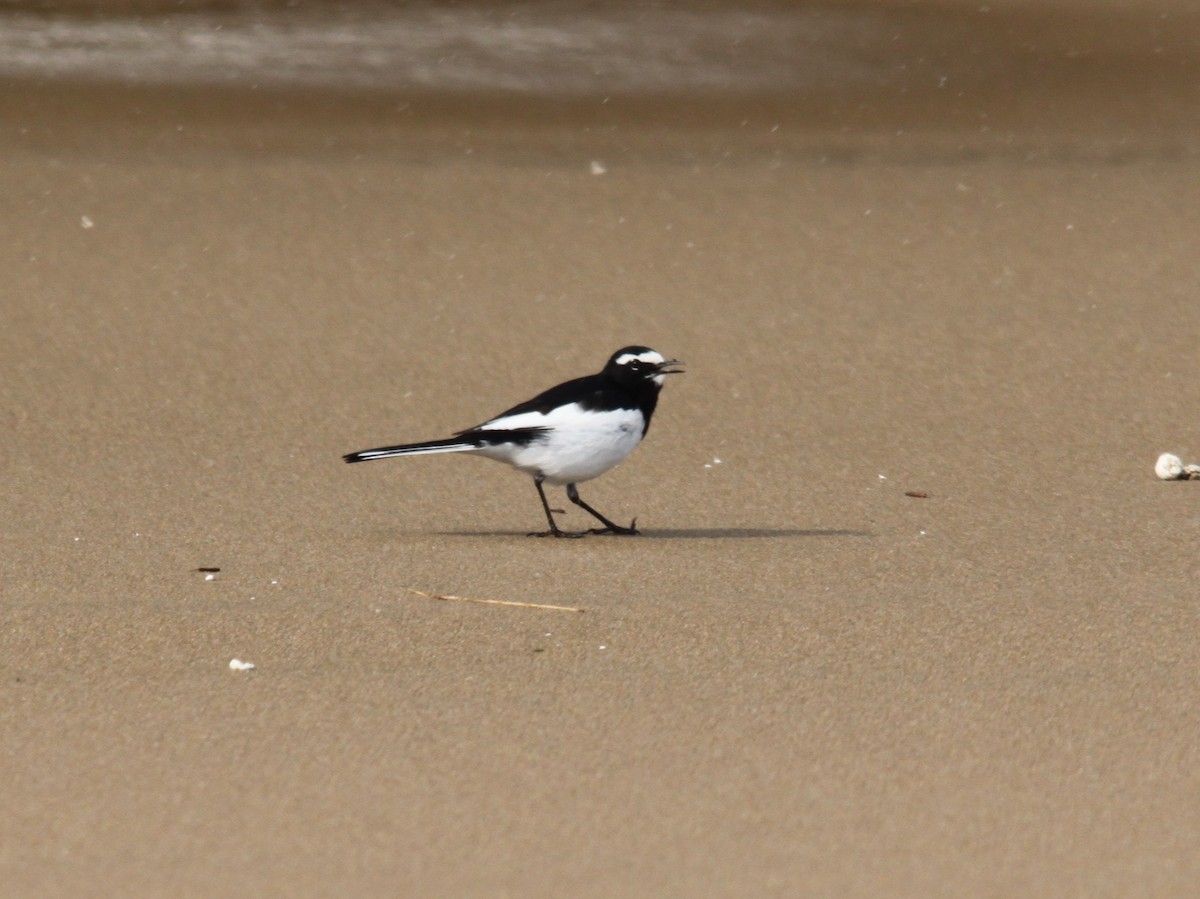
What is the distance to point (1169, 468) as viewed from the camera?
22.1 feet

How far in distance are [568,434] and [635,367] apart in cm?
38

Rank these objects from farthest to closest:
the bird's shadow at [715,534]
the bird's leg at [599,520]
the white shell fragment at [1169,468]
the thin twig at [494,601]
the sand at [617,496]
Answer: the white shell fragment at [1169,468] < the bird's leg at [599,520] < the bird's shadow at [715,534] < the thin twig at [494,601] < the sand at [617,496]

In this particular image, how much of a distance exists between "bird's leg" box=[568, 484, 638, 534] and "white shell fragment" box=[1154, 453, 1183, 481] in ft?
6.25

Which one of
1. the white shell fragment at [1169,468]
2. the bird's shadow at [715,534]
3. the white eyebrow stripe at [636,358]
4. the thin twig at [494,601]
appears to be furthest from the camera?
the white shell fragment at [1169,468]

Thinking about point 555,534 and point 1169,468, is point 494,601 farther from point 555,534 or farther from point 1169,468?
point 1169,468

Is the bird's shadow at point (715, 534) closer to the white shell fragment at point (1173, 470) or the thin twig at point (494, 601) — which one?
the thin twig at point (494, 601)

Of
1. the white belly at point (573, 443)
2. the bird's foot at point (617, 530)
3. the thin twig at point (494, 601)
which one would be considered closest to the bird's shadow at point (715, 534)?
the bird's foot at point (617, 530)

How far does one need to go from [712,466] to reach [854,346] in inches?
57.4

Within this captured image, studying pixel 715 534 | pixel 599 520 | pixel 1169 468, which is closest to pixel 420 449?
pixel 599 520

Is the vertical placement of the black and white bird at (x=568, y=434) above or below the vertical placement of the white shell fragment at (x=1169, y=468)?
above

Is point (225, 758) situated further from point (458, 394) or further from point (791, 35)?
point (791, 35)

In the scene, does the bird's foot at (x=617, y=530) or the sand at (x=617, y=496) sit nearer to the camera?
the sand at (x=617, y=496)

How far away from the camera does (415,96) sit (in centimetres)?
1133

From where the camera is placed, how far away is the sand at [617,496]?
3643mm
